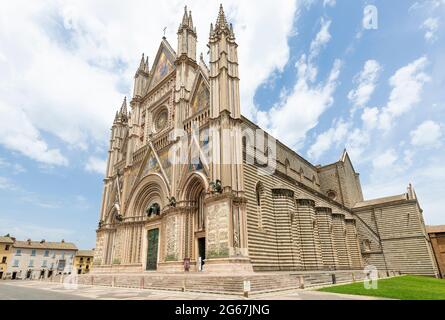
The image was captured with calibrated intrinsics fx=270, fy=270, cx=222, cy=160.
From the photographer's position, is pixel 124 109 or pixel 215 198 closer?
pixel 215 198

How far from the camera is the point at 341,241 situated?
2841cm

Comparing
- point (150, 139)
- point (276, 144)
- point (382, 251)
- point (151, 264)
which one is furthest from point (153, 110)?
point (382, 251)

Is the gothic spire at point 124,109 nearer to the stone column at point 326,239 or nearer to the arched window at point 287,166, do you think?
the arched window at point 287,166

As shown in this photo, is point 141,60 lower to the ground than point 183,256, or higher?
higher

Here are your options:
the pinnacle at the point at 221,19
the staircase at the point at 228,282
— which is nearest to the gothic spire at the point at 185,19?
the pinnacle at the point at 221,19

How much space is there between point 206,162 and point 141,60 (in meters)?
23.9

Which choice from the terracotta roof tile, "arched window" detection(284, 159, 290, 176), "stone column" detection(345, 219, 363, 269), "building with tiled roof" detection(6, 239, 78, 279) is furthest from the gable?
the terracotta roof tile

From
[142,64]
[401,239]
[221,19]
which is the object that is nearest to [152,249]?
[221,19]

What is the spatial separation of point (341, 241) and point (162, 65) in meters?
28.8

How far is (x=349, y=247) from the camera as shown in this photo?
2934 centimetres

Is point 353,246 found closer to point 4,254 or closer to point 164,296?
point 164,296

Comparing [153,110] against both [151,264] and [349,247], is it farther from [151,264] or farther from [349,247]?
[349,247]

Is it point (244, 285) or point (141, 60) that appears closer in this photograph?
point (244, 285)

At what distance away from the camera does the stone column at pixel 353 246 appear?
96.5 feet
